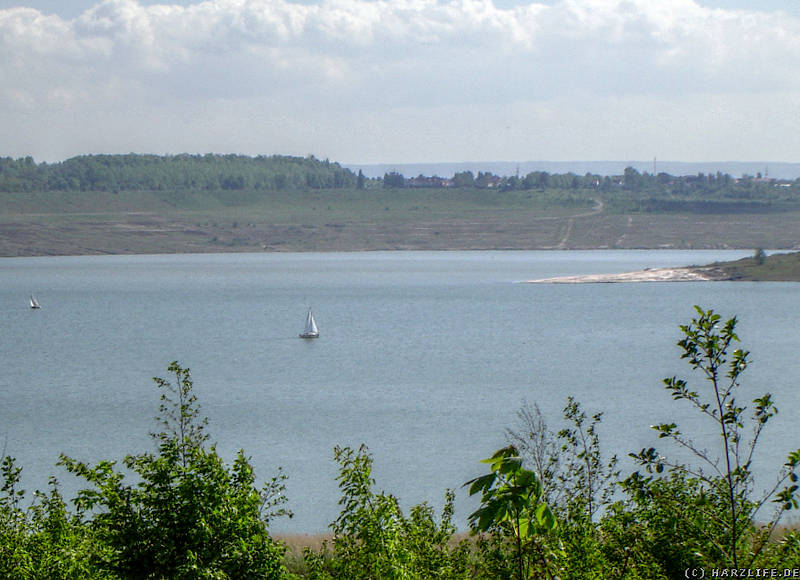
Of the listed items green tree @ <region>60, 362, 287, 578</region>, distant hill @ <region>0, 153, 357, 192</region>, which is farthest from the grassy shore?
green tree @ <region>60, 362, 287, 578</region>

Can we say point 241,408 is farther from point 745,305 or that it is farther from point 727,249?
point 727,249

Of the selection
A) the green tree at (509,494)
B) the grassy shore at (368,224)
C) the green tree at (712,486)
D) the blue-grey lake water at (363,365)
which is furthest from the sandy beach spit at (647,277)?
the green tree at (509,494)

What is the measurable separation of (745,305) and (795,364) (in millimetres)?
23333

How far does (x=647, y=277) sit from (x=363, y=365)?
41020mm

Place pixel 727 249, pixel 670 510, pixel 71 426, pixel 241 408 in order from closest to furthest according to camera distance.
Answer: pixel 670 510 < pixel 71 426 < pixel 241 408 < pixel 727 249

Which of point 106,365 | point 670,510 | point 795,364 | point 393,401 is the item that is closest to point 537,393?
point 393,401

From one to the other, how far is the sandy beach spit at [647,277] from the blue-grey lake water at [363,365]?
85 centimetres

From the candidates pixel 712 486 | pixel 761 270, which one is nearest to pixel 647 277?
pixel 761 270

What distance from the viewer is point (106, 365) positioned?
41875 millimetres

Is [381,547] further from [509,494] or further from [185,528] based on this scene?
[509,494]

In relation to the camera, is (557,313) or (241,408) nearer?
(241,408)

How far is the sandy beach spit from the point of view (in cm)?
7562

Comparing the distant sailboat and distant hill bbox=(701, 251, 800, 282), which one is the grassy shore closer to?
distant hill bbox=(701, 251, 800, 282)

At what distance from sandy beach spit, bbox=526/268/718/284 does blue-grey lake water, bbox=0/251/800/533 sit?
2.80 ft
